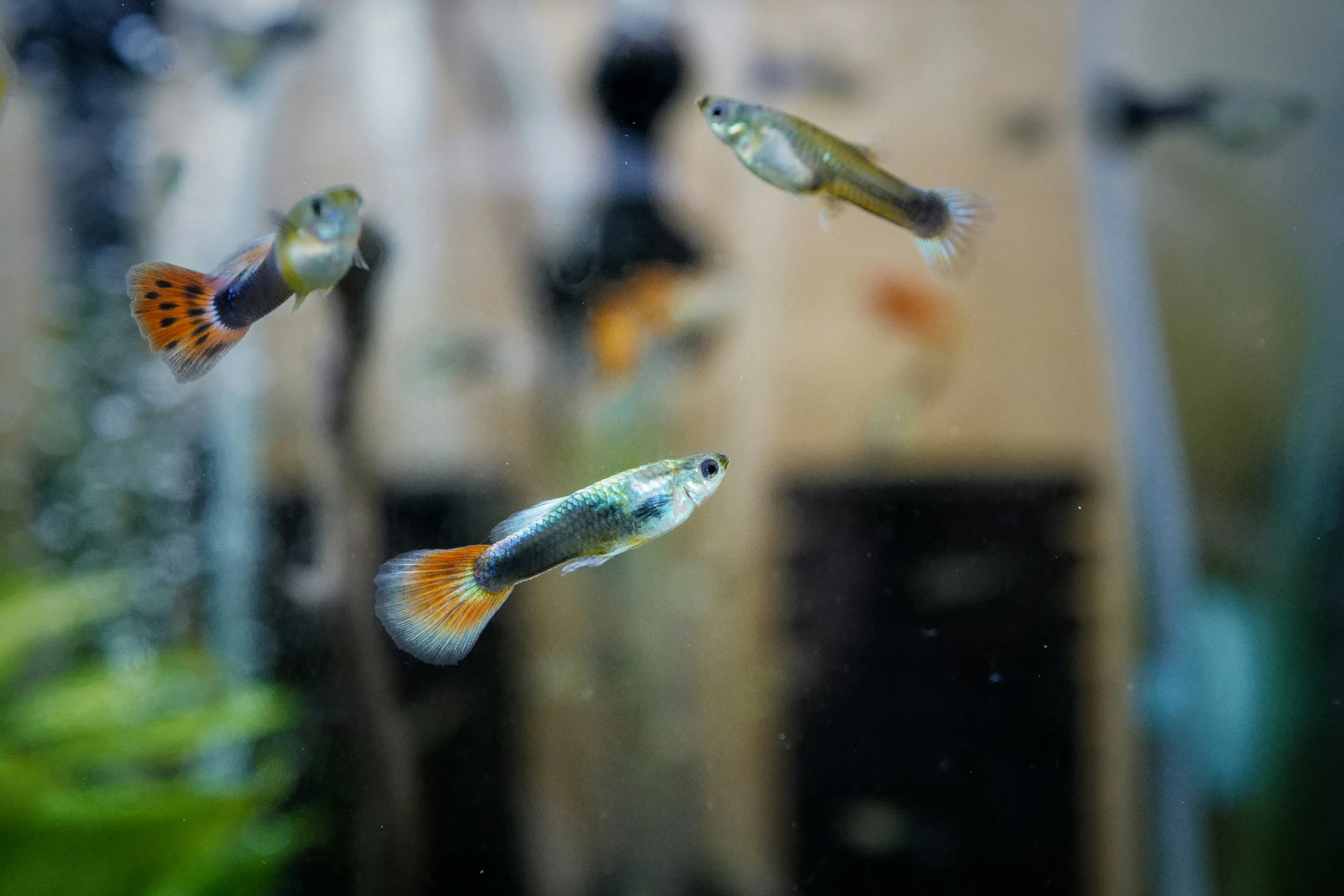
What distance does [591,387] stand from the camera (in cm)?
170

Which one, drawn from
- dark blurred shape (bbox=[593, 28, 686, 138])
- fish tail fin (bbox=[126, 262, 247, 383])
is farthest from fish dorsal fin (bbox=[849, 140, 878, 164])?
dark blurred shape (bbox=[593, 28, 686, 138])

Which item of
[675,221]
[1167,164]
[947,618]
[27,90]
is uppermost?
[1167,164]

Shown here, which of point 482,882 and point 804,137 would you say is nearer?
point 804,137

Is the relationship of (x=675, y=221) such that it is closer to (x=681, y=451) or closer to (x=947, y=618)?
(x=681, y=451)

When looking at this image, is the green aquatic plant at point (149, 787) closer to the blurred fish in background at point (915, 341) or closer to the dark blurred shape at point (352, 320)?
the dark blurred shape at point (352, 320)

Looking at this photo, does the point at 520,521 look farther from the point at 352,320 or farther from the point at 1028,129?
the point at 1028,129

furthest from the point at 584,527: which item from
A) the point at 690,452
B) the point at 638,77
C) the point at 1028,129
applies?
the point at 1028,129

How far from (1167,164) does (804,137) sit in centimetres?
192

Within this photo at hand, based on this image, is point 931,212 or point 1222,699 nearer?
point 931,212

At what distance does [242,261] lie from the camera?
0.62 meters

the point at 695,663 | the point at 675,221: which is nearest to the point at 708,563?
the point at 695,663

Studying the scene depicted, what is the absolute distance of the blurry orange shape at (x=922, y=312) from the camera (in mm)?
1875

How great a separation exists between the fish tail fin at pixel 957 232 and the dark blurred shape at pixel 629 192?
826 millimetres

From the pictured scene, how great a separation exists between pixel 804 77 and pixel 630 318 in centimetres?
109
